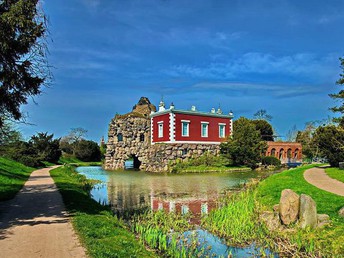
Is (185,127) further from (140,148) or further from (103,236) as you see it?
(103,236)

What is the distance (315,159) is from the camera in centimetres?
4316

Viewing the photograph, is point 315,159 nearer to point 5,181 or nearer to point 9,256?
point 5,181

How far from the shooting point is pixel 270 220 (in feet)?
30.9

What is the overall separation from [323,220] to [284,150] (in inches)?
1807

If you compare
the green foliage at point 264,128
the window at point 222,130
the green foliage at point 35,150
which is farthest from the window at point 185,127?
the green foliage at point 264,128

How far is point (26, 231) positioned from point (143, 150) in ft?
94.1

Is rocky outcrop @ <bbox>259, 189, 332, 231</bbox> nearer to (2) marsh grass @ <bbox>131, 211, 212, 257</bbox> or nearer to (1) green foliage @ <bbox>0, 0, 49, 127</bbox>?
(2) marsh grass @ <bbox>131, 211, 212, 257</bbox>

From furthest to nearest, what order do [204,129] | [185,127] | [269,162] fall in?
[269,162] → [204,129] → [185,127]

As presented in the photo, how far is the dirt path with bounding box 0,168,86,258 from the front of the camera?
19.6 feet

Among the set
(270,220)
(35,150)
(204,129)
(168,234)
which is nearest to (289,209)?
(270,220)

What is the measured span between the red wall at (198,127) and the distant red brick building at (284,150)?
586 inches

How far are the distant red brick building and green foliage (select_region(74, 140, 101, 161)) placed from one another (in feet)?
99.6

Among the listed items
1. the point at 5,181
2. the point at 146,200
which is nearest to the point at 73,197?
the point at 146,200

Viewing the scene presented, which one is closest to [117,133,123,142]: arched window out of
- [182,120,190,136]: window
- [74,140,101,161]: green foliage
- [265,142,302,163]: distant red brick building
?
[182,120,190,136]: window
